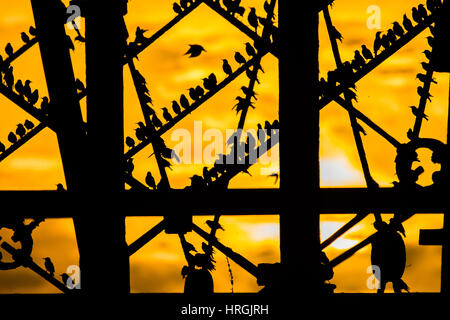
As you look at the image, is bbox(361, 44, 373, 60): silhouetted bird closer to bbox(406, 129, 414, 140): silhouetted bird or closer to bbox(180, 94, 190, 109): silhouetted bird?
bbox(406, 129, 414, 140): silhouetted bird

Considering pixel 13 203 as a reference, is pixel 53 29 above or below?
above

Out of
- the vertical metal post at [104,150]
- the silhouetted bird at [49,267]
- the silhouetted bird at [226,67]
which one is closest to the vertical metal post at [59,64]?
the vertical metal post at [104,150]

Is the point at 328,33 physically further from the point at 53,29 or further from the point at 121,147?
the point at 121,147

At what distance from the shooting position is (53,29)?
224 centimetres

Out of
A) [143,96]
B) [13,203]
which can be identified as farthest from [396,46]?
[13,203]

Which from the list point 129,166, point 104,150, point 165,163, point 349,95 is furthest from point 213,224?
point 104,150

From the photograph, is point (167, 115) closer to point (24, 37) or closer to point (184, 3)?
point (184, 3)

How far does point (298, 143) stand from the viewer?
4.38 feet

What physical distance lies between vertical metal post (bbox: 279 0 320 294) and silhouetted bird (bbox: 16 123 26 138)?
2.75 m

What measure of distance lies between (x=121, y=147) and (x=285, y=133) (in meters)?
0.38

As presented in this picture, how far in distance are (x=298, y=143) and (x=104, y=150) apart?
1.46ft

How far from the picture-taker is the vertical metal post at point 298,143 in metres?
1.33

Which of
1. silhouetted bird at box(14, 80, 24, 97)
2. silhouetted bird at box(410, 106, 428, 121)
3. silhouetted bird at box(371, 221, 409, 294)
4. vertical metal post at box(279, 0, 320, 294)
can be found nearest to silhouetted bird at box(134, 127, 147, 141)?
silhouetted bird at box(14, 80, 24, 97)

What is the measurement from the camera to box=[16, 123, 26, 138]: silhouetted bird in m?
3.73
